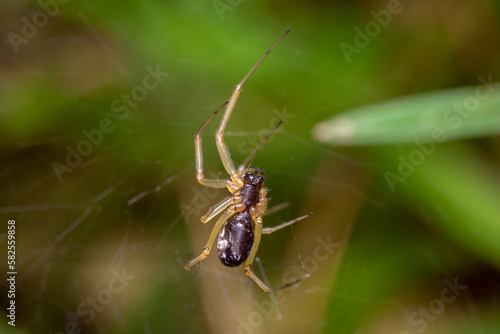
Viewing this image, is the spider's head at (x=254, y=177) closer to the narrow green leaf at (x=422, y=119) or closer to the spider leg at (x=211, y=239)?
the spider leg at (x=211, y=239)

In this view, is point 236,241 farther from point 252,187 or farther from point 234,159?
point 234,159

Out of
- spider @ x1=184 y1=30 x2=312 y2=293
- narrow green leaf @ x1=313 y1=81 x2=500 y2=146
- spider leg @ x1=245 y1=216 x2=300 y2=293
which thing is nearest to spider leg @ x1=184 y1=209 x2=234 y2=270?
spider @ x1=184 y1=30 x2=312 y2=293

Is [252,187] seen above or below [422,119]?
below

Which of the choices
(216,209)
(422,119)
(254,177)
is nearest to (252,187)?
(254,177)

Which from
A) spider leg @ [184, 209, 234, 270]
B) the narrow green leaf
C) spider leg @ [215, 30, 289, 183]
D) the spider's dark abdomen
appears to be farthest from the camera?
spider leg @ [184, 209, 234, 270]

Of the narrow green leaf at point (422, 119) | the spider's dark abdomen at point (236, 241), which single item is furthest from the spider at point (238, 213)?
the narrow green leaf at point (422, 119)

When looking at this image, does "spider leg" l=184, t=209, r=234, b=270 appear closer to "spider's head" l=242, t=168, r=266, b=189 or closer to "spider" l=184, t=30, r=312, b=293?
"spider" l=184, t=30, r=312, b=293

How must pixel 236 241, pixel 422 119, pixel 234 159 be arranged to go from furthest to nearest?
A: pixel 234 159, pixel 236 241, pixel 422 119
